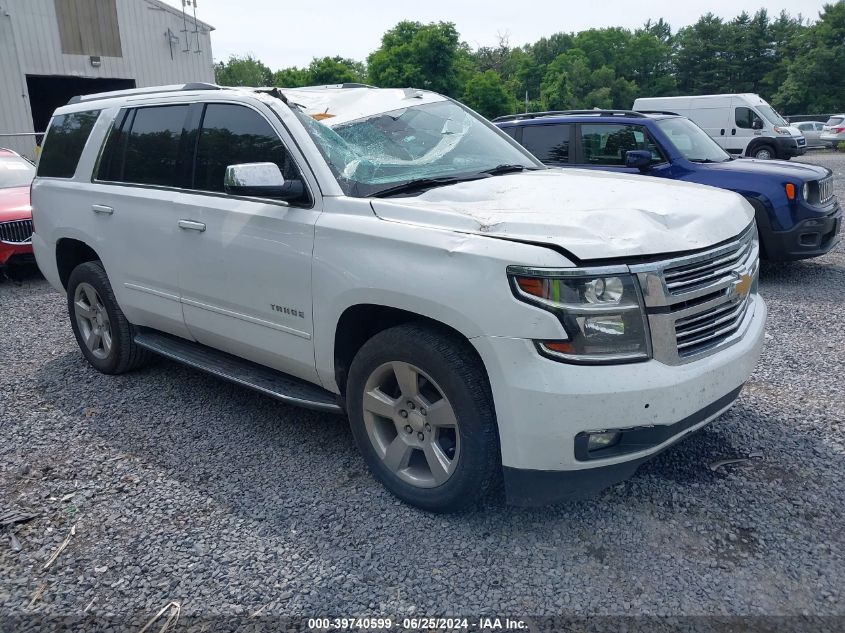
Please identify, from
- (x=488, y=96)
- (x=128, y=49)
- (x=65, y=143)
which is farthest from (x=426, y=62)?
(x=65, y=143)

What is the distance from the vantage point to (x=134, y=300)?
457 cm

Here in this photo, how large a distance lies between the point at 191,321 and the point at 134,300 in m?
0.67

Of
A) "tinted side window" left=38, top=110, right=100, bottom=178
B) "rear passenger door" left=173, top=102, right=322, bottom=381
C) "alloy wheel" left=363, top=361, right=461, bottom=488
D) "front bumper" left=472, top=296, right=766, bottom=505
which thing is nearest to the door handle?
"rear passenger door" left=173, top=102, right=322, bottom=381

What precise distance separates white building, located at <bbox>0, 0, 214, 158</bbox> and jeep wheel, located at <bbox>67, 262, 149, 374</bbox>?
15.0 meters

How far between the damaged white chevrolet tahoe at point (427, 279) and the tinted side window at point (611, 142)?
4.09 m

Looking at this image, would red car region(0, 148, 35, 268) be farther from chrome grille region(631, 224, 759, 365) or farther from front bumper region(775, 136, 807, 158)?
front bumper region(775, 136, 807, 158)

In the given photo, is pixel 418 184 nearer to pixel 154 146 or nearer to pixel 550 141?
pixel 154 146

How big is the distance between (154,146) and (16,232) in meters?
5.42

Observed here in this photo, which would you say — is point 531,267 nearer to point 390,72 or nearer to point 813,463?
point 813,463

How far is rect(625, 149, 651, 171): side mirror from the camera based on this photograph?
755 centimetres

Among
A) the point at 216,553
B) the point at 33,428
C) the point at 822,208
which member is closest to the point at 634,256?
the point at 216,553

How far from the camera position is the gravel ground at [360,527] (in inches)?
105

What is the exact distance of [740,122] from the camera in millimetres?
20859

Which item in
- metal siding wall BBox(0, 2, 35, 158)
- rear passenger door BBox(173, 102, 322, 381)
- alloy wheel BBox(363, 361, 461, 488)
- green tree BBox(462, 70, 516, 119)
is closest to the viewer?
alloy wheel BBox(363, 361, 461, 488)
